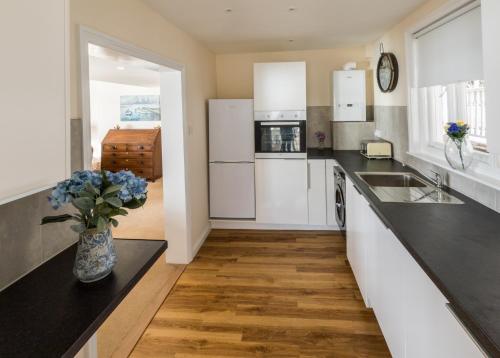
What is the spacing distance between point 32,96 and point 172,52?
86.9 inches

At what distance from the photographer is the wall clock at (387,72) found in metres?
3.32

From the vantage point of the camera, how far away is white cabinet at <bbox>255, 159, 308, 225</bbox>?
161 inches

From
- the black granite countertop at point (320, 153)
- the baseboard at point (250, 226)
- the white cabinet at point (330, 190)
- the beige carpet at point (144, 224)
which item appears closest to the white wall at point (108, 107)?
the beige carpet at point (144, 224)

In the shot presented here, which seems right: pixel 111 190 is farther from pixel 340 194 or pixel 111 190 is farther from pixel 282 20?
pixel 340 194

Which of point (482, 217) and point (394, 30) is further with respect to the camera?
point (394, 30)

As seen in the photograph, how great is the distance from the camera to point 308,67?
4.52 m

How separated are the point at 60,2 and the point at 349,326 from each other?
2417 mm

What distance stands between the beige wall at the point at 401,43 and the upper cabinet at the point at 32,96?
97.2 inches

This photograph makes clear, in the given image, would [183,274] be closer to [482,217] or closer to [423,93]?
[482,217]

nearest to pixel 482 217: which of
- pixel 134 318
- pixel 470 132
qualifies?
pixel 470 132

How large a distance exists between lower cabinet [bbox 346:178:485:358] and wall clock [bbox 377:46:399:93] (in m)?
1.38

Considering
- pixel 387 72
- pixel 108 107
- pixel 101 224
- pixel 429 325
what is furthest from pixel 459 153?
pixel 108 107

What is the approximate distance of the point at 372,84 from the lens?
4398 mm

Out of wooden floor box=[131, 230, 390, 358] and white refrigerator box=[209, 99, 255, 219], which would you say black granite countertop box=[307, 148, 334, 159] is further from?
wooden floor box=[131, 230, 390, 358]
